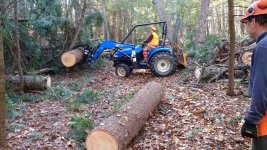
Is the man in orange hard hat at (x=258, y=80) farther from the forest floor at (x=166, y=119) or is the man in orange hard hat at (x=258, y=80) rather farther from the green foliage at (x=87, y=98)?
the green foliage at (x=87, y=98)

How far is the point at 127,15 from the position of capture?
2289 centimetres

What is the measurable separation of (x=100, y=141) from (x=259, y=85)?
2784mm

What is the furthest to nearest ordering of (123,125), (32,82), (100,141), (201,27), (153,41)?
(201,27) < (153,41) < (32,82) < (123,125) < (100,141)

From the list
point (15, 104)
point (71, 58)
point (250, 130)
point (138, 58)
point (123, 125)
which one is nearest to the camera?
point (250, 130)

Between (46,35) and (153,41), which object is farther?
(46,35)

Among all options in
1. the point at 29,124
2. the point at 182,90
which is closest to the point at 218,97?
the point at 182,90

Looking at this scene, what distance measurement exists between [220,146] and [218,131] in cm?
52

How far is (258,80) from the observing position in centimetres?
238

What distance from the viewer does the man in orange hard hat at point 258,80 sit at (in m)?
2.35

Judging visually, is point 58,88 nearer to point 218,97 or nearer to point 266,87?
point 218,97

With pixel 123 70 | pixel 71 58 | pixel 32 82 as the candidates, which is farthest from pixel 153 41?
pixel 32 82

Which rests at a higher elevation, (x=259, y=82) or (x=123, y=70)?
(x=259, y=82)

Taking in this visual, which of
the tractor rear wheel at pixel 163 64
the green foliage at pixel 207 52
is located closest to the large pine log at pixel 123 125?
the tractor rear wheel at pixel 163 64

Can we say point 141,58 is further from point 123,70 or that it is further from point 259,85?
point 259,85
